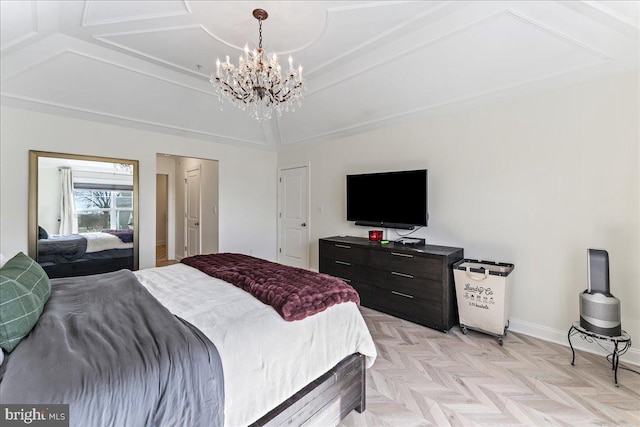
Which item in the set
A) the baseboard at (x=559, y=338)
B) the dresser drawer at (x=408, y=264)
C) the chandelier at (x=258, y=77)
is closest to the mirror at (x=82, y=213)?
the chandelier at (x=258, y=77)

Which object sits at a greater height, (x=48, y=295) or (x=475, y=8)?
(x=475, y=8)

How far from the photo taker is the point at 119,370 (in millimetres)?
979

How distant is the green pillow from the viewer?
107 cm

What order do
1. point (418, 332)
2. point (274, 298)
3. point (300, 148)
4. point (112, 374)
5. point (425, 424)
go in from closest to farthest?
point (112, 374)
point (274, 298)
point (425, 424)
point (418, 332)
point (300, 148)

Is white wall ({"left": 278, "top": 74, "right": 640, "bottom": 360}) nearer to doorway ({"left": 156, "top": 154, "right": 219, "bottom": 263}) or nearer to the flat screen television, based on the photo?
the flat screen television

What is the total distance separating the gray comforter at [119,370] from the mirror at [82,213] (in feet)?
8.83

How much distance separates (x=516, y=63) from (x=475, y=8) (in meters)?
0.69

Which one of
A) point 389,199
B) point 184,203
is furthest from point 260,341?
point 184,203

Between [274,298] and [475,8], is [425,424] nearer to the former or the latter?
[274,298]

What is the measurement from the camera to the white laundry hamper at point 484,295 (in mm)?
2643

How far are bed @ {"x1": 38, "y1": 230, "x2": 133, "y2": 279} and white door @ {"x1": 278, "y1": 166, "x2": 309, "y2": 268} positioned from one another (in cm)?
249

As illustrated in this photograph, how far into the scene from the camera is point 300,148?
17.0 feet

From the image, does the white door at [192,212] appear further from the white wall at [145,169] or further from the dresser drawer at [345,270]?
the dresser drawer at [345,270]

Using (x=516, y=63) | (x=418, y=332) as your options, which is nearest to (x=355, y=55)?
(x=516, y=63)
